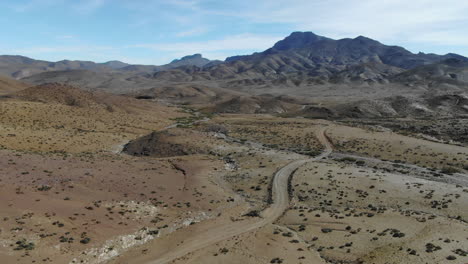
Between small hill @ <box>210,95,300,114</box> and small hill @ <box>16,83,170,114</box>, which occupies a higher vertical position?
small hill @ <box>16,83,170,114</box>

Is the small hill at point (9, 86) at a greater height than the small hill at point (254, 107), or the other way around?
the small hill at point (9, 86)

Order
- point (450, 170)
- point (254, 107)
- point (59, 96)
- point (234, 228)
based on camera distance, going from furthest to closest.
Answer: point (254, 107), point (59, 96), point (450, 170), point (234, 228)

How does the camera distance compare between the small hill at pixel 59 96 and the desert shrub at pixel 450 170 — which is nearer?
the desert shrub at pixel 450 170

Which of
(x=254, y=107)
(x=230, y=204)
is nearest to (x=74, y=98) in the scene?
(x=254, y=107)

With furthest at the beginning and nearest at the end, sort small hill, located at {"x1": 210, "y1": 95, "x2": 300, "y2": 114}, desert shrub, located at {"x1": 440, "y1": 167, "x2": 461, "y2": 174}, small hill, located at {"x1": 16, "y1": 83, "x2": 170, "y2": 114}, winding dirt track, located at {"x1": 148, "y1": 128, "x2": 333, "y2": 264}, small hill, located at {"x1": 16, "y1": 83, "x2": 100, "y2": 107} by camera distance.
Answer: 1. small hill, located at {"x1": 210, "y1": 95, "x2": 300, "y2": 114}
2. small hill, located at {"x1": 16, "y1": 83, "x2": 170, "y2": 114}
3. small hill, located at {"x1": 16, "y1": 83, "x2": 100, "y2": 107}
4. desert shrub, located at {"x1": 440, "y1": 167, "x2": 461, "y2": 174}
5. winding dirt track, located at {"x1": 148, "y1": 128, "x2": 333, "y2": 264}

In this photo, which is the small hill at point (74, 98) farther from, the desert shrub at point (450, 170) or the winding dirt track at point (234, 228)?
the desert shrub at point (450, 170)

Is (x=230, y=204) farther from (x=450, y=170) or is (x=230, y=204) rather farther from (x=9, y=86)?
(x=9, y=86)

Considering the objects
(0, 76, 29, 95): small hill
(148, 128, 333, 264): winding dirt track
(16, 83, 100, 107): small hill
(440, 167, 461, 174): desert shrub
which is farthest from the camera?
(0, 76, 29, 95): small hill

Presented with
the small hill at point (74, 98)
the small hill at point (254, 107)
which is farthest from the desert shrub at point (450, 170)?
the small hill at point (254, 107)

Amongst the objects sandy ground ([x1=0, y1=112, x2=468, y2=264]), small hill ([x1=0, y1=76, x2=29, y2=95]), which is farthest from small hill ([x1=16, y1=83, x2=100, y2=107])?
sandy ground ([x1=0, y1=112, x2=468, y2=264])

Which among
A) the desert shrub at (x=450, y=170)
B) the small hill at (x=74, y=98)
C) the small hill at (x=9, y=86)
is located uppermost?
the small hill at (x=9, y=86)

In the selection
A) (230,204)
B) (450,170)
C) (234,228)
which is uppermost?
(450,170)

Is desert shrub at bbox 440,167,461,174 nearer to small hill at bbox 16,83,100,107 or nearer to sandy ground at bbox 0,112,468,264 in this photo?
sandy ground at bbox 0,112,468,264
